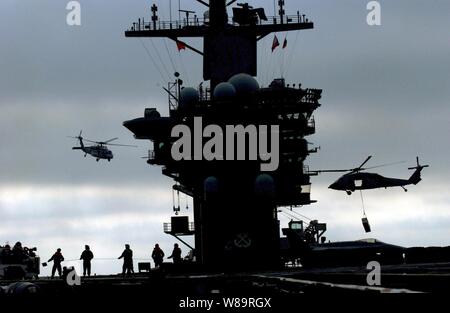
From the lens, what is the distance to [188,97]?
53.7 m

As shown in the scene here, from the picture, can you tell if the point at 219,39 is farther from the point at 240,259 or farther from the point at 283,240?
the point at 283,240

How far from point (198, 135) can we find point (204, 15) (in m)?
11.5

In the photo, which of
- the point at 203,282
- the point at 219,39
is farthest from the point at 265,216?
the point at 203,282

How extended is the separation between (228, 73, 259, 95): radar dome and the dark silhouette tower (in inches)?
5.4

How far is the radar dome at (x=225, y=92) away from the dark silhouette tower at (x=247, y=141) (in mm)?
129

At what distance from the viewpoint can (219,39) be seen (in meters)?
57.7

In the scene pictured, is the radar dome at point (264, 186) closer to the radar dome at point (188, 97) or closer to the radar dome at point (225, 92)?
the radar dome at point (225, 92)

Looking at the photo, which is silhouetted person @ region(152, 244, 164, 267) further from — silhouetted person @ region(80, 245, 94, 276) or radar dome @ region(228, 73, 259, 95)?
radar dome @ region(228, 73, 259, 95)

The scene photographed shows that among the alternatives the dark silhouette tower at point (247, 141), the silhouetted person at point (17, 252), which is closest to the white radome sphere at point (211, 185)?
the dark silhouette tower at point (247, 141)

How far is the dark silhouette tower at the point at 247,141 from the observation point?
164 feet

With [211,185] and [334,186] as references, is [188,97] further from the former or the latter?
[334,186]
